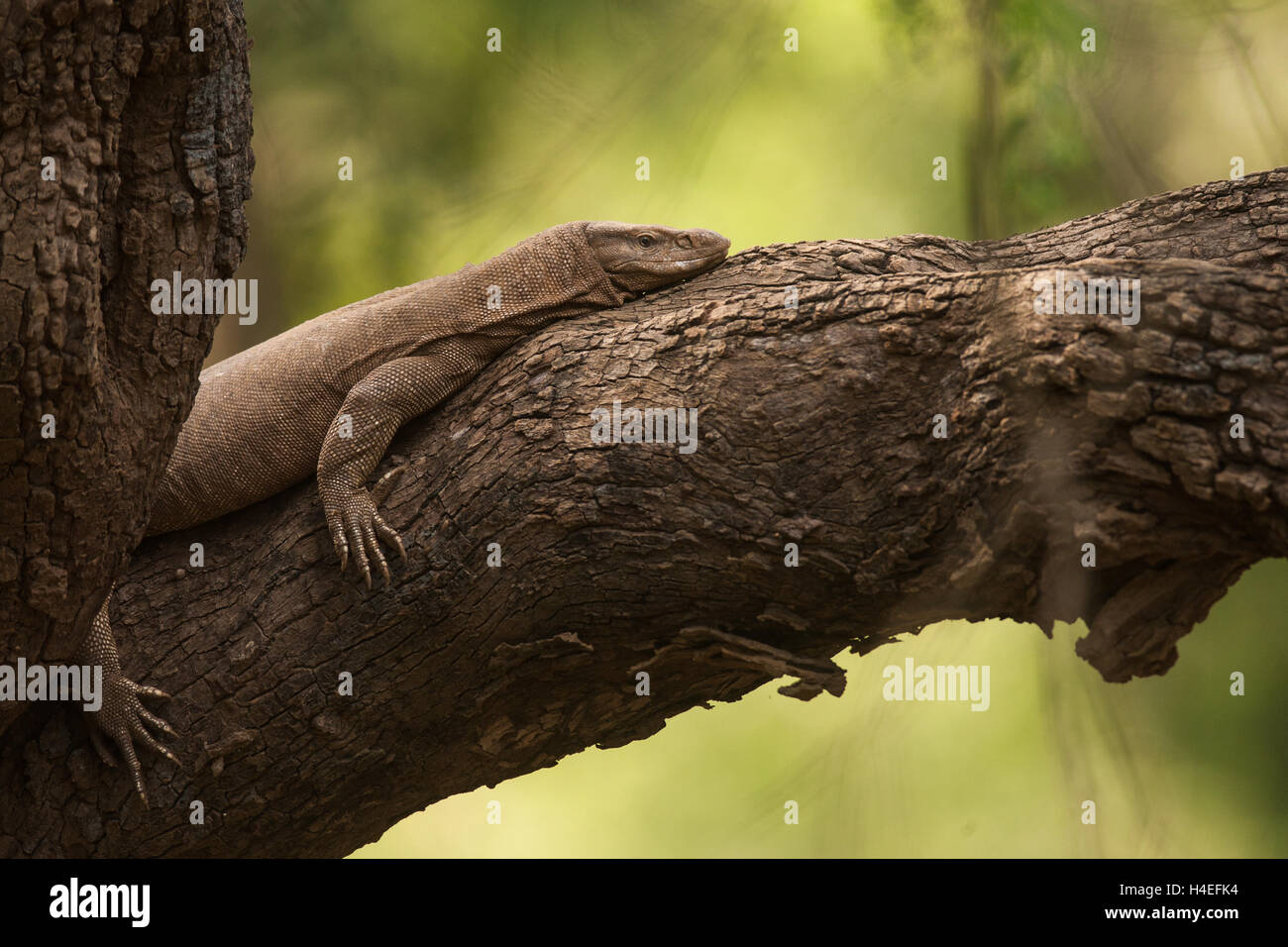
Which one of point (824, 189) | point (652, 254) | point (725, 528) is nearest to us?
point (725, 528)

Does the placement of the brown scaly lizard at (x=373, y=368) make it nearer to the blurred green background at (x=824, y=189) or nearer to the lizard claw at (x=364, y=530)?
the lizard claw at (x=364, y=530)

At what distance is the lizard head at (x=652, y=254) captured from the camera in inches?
145

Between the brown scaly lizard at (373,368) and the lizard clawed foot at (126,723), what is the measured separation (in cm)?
14

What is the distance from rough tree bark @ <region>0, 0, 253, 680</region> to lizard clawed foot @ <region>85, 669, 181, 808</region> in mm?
246

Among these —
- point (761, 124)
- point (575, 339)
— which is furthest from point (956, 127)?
point (575, 339)

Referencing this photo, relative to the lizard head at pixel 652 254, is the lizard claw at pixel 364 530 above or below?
below

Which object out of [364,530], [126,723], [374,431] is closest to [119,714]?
[126,723]

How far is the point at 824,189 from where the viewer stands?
5.91 metres

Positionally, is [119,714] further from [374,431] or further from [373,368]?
[373,368]

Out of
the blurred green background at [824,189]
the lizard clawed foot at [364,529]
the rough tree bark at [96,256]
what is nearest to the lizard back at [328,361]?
the lizard clawed foot at [364,529]

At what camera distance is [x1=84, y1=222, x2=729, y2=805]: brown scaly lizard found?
346 centimetres

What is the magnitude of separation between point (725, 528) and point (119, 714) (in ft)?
6.23

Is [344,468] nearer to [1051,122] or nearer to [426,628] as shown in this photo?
[426,628]

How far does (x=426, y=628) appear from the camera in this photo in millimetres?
3141
